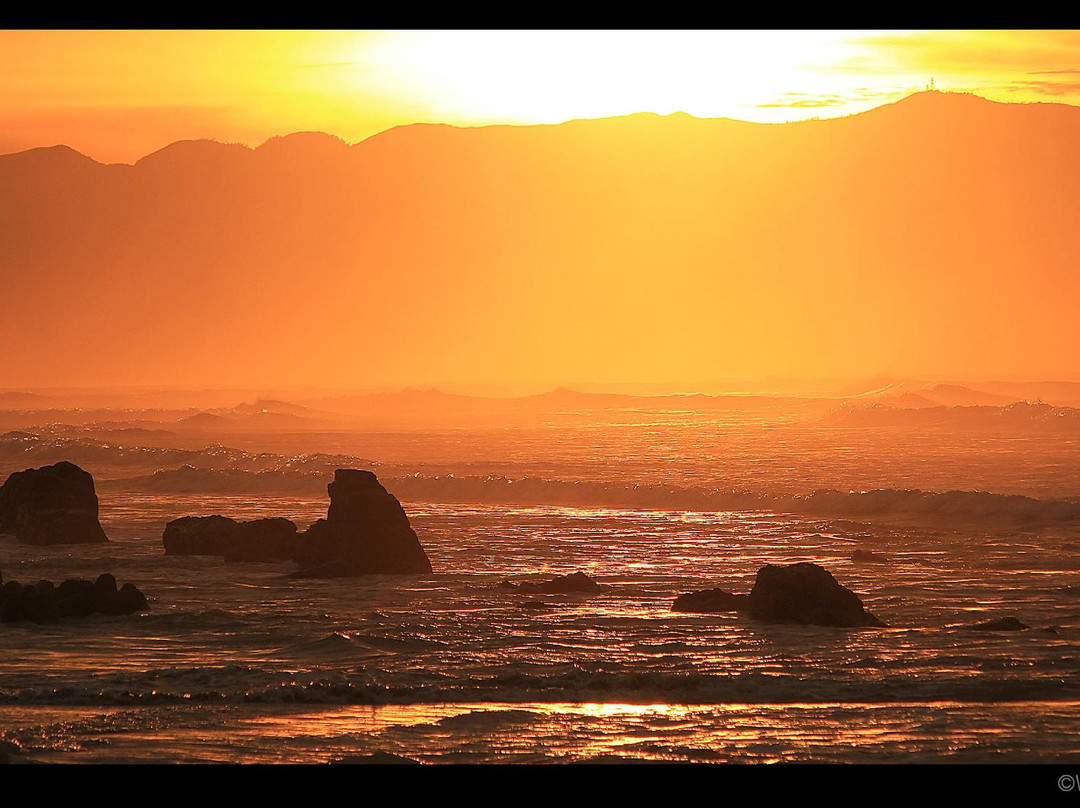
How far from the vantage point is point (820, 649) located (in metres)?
20.3

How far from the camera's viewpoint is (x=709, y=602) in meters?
24.5

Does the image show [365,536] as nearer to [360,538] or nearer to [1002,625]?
[360,538]

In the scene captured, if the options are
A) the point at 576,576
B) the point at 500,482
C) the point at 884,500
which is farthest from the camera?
the point at 500,482

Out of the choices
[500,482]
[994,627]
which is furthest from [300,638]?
[500,482]

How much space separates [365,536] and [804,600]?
11.5 meters

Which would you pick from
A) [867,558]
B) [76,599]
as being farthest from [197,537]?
[867,558]

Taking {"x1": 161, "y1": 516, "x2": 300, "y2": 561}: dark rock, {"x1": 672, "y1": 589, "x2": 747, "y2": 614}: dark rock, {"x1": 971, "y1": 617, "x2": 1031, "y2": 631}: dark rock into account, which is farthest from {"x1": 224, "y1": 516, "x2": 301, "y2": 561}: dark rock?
{"x1": 971, "y1": 617, "x2": 1031, "y2": 631}: dark rock

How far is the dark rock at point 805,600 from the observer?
74.7ft

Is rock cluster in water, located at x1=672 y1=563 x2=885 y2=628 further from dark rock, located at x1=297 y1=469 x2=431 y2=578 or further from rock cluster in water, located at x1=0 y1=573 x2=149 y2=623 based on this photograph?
rock cluster in water, located at x1=0 y1=573 x2=149 y2=623

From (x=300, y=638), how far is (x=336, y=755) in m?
8.42

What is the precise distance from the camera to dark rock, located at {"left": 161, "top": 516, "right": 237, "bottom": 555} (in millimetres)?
33844

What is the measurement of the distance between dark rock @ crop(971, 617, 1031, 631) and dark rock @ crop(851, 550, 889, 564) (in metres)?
10.6
